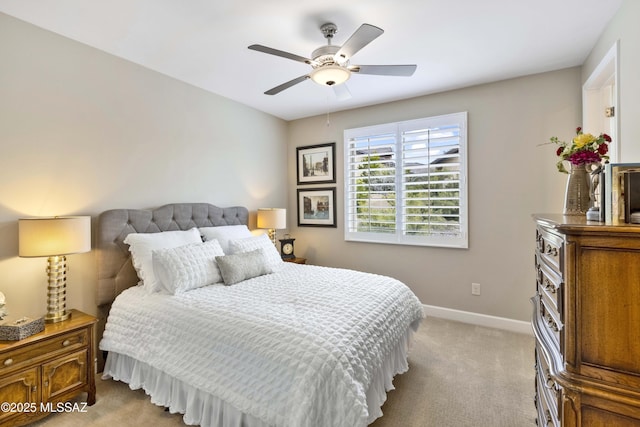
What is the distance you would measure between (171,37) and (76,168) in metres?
1.32

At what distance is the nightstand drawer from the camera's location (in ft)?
5.85

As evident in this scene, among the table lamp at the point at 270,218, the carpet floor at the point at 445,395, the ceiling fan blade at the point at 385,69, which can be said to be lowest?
the carpet floor at the point at 445,395

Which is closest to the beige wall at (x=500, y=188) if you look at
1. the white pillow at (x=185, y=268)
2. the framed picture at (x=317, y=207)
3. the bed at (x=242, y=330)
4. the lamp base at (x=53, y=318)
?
the framed picture at (x=317, y=207)

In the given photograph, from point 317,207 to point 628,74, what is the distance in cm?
341

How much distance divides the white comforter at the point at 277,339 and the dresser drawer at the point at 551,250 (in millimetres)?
994

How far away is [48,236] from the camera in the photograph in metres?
2.02

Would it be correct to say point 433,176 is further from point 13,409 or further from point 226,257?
point 13,409

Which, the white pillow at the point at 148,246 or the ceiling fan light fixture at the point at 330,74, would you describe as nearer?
the ceiling fan light fixture at the point at 330,74

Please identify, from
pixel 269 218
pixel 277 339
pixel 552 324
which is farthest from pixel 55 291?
pixel 552 324

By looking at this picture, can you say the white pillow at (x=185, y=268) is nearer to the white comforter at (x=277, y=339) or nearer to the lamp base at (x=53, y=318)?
the white comforter at (x=277, y=339)

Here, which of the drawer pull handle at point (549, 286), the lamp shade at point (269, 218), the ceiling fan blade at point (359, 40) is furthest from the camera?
the lamp shade at point (269, 218)

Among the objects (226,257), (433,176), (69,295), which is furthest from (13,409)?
(433,176)

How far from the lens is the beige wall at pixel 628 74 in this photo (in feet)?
6.08

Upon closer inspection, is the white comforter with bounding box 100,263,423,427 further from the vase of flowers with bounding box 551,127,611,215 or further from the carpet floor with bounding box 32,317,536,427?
the vase of flowers with bounding box 551,127,611,215
